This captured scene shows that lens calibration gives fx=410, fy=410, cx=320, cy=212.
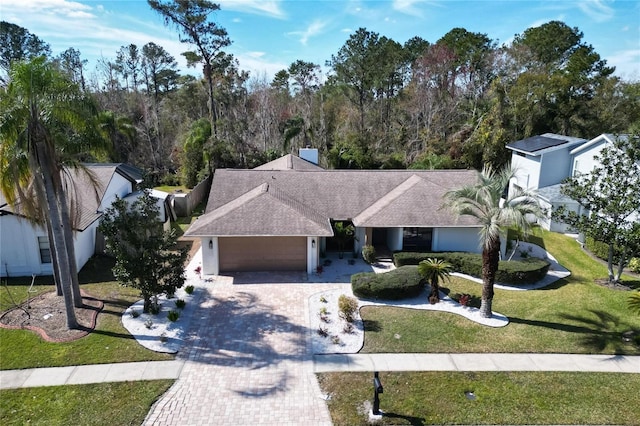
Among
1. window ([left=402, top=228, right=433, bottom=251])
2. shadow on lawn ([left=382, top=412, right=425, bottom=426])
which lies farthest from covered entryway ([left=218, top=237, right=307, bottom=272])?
shadow on lawn ([left=382, top=412, right=425, bottom=426])

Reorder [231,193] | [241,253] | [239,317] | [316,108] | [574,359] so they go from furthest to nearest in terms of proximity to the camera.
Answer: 1. [316,108]
2. [231,193]
3. [241,253]
4. [239,317]
5. [574,359]

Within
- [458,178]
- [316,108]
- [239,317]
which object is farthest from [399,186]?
[316,108]

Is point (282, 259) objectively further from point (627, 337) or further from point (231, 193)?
point (627, 337)

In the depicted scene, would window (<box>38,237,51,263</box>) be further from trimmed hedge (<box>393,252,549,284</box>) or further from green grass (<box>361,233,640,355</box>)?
trimmed hedge (<box>393,252,549,284</box>)

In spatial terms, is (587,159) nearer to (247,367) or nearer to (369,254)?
(369,254)

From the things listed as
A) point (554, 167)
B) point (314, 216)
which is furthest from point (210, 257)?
point (554, 167)

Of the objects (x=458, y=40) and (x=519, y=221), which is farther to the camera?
(x=458, y=40)

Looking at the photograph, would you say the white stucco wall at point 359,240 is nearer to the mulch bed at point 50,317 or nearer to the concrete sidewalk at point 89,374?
the concrete sidewalk at point 89,374
